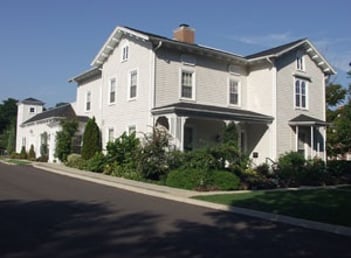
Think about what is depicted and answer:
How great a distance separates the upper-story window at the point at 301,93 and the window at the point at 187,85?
7524mm

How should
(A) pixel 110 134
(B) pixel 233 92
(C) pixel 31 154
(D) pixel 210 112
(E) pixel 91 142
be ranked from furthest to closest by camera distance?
(C) pixel 31 154 < (A) pixel 110 134 < (E) pixel 91 142 < (B) pixel 233 92 < (D) pixel 210 112

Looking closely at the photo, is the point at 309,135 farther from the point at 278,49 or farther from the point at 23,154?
the point at 23,154

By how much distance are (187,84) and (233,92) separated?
3.86 metres

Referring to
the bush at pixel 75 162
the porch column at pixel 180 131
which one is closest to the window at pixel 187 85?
the porch column at pixel 180 131

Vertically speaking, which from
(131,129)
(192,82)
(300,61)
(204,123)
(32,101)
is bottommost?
(131,129)

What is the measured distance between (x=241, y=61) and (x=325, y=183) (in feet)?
31.7

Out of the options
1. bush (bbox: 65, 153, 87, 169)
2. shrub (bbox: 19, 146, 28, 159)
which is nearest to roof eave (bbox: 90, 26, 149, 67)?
bush (bbox: 65, 153, 87, 169)

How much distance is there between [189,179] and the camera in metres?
18.9

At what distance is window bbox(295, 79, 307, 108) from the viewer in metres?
29.3

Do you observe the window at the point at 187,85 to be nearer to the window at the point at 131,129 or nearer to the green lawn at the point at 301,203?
the window at the point at 131,129

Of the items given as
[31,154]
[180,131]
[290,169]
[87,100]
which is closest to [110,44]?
[87,100]

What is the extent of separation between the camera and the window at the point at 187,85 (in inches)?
1026

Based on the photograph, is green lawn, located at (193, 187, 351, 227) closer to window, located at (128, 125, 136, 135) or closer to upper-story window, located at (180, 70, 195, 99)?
upper-story window, located at (180, 70, 195, 99)

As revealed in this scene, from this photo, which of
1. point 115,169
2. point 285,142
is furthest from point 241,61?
point 115,169
